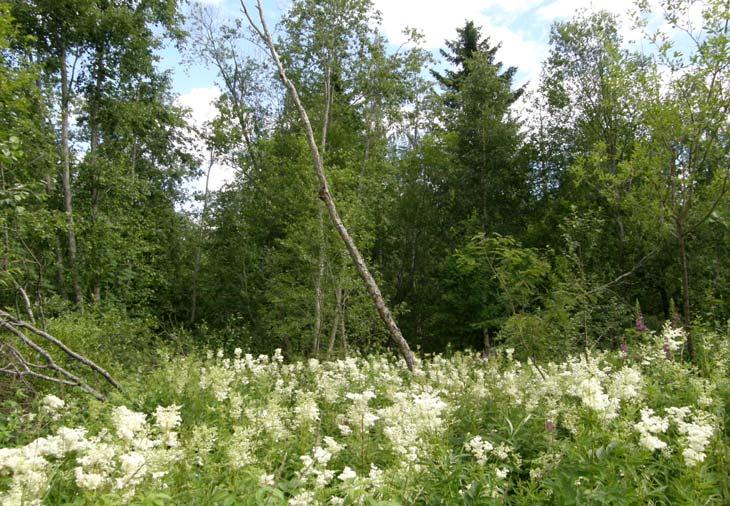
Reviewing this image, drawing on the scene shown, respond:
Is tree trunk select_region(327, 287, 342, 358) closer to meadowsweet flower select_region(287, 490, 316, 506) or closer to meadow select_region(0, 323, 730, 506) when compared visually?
meadow select_region(0, 323, 730, 506)

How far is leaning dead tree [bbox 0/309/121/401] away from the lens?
189 inches

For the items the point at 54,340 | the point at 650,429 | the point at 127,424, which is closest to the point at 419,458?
the point at 650,429

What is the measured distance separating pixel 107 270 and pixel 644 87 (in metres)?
14.6

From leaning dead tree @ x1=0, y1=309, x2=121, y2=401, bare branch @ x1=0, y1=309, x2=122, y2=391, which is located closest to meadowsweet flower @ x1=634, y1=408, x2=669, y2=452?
leaning dead tree @ x1=0, y1=309, x2=121, y2=401

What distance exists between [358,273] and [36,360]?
971 cm

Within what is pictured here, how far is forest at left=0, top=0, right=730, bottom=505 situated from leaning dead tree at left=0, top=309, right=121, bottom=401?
0.25ft

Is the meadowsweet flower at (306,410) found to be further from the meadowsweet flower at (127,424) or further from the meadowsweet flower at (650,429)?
the meadowsweet flower at (650,429)

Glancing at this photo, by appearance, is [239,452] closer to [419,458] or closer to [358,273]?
[419,458]

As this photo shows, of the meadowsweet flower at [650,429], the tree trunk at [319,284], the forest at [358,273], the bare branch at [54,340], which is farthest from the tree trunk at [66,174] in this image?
the meadowsweet flower at [650,429]

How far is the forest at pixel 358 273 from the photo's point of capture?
2541mm

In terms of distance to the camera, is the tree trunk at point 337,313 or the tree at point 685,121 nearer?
the tree at point 685,121

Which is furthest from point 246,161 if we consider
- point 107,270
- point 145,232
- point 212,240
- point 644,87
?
point 644,87

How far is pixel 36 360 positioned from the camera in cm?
579

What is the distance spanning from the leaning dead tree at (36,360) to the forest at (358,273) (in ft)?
0.25
